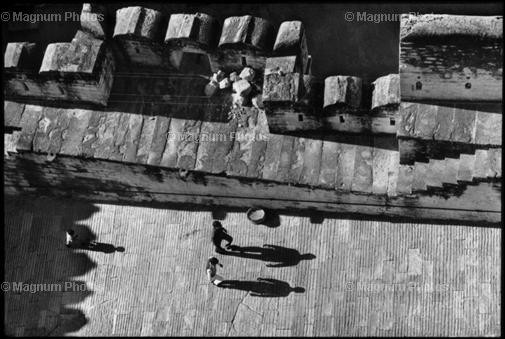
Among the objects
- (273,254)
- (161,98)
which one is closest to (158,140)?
(161,98)

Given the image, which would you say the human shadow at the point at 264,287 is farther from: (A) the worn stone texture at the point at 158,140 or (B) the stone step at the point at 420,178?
(B) the stone step at the point at 420,178

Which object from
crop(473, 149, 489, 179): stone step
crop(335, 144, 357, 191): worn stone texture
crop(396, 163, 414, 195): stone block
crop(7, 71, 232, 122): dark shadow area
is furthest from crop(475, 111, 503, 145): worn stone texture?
crop(7, 71, 232, 122): dark shadow area

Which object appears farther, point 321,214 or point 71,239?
point 71,239

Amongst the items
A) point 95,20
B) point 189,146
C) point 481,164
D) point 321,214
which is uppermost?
point 95,20

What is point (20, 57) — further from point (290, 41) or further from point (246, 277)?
point (246, 277)

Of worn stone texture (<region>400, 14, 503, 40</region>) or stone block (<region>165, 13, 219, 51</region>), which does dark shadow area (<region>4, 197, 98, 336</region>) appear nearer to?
stone block (<region>165, 13, 219, 51</region>)

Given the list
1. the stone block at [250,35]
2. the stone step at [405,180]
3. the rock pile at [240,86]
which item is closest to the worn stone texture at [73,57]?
the rock pile at [240,86]
